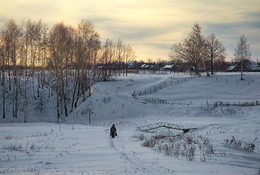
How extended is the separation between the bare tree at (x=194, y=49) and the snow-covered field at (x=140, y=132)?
5.10m

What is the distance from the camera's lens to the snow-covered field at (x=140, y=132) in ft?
39.9

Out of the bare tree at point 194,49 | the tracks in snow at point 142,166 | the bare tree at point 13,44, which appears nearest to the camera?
the tracks in snow at point 142,166

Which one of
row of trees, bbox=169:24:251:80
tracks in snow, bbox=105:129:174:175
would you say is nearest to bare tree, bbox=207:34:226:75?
row of trees, bbox=169:24:251:80

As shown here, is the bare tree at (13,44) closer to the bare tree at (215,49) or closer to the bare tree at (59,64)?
the bare tree at (59,64)

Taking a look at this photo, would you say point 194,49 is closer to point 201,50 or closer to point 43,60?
point 201,50

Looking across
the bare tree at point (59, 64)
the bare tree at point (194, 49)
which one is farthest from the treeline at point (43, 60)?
the bare tree at point (194, 49)

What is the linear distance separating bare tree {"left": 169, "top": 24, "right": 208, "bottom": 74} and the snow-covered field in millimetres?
5104

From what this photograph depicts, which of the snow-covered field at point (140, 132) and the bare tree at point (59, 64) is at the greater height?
the bare tree at point (59, 64)

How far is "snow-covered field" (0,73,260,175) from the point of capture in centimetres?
1215

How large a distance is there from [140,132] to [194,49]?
36.3 m

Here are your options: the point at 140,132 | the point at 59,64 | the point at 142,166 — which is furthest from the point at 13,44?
the point at 142,166

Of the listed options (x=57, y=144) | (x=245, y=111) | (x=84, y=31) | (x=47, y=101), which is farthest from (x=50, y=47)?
(x=245, y=111)

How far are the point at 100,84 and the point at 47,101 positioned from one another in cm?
1311

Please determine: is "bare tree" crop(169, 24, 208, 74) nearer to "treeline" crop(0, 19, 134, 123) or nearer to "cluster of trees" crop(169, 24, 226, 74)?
"cluster of trees" crop(169, 24, 226, 74)
